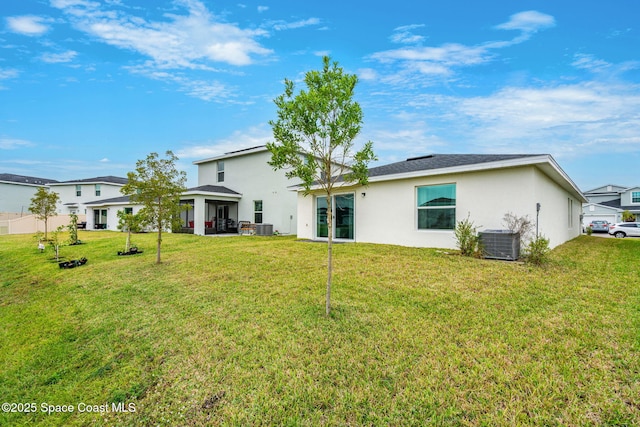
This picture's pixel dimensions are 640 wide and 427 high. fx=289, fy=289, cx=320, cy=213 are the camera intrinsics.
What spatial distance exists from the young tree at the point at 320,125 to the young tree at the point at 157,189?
21.2 ft

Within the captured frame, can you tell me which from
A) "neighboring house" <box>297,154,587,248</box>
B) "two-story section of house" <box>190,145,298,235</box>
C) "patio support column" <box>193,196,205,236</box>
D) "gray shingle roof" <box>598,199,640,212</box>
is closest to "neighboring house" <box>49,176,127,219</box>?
"two-story section of house" <box>190,145,298,235</box>

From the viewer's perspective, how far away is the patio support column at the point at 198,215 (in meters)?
19.1

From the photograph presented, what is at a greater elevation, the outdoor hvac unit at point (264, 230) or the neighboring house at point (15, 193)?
the neighboring house at point (15, 193)

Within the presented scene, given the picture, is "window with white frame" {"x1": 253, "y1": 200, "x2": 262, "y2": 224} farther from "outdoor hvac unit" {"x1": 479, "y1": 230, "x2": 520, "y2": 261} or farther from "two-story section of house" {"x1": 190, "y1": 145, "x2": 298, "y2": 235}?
"outdoor hvac unit" {"x1": 479, "y1": 230, "x2": 520, "y2": 261}

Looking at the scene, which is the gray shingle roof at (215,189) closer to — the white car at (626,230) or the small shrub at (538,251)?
the small shrub at (538,251)

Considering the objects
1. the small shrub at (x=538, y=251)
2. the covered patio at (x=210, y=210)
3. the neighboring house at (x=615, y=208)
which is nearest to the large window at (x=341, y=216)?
the small shrub at (x=538, y=251)

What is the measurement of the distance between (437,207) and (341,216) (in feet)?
14.4

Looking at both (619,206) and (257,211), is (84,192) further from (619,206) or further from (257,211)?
(619,206)

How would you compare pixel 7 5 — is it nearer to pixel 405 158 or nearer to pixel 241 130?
pixel 241 130

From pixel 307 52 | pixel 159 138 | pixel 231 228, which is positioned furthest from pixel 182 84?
pixel 231 228

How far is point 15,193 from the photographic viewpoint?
119ft

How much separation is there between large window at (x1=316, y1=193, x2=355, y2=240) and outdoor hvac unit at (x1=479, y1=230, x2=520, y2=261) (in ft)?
18.5

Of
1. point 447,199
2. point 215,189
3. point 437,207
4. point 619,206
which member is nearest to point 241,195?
point 215,189

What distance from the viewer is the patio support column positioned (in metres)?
19.1
